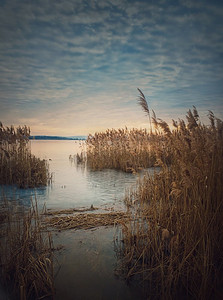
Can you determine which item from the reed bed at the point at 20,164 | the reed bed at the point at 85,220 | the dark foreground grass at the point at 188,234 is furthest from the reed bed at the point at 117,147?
the dark foreground grass at the point at 188,234

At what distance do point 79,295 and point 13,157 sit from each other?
8992 mm

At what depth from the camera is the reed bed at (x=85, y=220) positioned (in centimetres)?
478

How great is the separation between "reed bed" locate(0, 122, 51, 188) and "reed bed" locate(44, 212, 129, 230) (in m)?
4.07

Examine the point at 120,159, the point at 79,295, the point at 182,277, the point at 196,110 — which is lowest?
the point at 79,295

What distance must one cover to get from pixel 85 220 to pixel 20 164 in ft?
18.8

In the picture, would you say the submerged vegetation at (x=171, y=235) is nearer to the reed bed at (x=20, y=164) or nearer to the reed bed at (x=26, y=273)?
the reed bed at (x=26, y=273)

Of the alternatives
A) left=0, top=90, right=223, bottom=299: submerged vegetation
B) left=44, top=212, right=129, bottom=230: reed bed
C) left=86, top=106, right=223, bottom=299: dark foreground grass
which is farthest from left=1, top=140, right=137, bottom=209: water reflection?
left=86, top=106, right=223, bottom=299: dark foreground grass

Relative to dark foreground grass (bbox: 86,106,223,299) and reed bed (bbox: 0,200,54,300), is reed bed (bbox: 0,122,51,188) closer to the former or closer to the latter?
reed bed (bbox: 0,200,54,300)

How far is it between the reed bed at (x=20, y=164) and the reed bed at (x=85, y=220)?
13.3 feet

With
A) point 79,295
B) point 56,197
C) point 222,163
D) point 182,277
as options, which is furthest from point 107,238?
point 56,197

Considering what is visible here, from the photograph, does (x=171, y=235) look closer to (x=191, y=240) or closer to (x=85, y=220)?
(x=191, y=240)

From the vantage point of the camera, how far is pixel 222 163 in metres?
3.45

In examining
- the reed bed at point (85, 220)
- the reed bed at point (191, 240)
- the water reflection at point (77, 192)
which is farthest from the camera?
the water reflection at point (77, 192)

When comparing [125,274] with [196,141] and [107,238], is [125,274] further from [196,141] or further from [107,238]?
[196,141]
